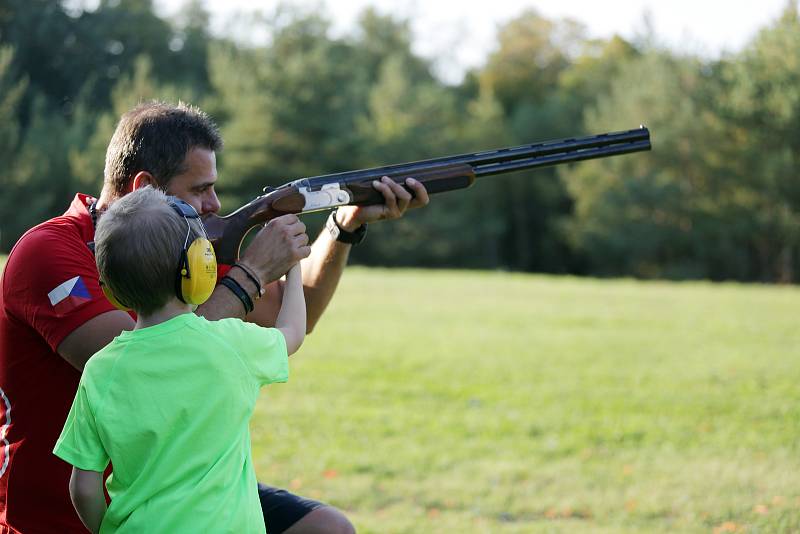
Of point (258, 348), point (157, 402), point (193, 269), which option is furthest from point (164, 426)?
point (193, 269)

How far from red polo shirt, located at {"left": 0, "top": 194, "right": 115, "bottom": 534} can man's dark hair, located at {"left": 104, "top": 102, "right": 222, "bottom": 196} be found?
308 mm

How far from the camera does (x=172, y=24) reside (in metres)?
55.2

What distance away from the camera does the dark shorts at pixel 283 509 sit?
3262 millimetres

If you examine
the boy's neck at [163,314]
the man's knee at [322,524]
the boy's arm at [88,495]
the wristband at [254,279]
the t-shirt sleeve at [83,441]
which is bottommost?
the man's knee at [322,524]

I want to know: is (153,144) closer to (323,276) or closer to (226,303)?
(226,303)

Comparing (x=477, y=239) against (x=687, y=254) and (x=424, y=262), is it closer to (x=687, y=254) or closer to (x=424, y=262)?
(x=424, y=262)

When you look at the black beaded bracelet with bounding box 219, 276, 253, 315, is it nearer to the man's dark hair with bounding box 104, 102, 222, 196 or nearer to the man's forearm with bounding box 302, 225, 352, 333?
the man's dark hair with bounding box 104, 102, 222, 196

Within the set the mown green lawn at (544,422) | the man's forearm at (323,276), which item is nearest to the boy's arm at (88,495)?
the man's forearm at (323,276)

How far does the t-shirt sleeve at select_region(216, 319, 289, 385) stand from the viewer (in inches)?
103

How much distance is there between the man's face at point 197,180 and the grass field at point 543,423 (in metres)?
3.46

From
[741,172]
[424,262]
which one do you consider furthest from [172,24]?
[741,172]

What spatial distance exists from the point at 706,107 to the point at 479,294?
2904cm

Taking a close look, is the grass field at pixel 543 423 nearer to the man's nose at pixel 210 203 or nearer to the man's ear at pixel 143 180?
the man's nose at pixel 210 203

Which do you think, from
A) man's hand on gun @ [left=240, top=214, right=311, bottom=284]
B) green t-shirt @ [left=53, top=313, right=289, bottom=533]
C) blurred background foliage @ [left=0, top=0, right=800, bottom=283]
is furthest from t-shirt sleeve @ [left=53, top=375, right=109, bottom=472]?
blurred background foliage @ [left=0, top=0, right=800, bottom=283]
